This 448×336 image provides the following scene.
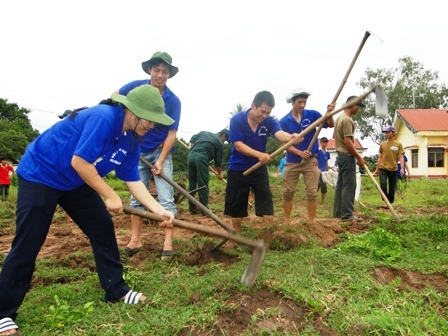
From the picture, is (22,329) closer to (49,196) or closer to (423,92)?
(49,196)

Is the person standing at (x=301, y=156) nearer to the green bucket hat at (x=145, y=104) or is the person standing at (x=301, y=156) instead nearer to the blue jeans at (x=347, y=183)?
the blue jeans at (x=347, y=183)

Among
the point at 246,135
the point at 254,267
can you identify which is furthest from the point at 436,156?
the point at 254,267

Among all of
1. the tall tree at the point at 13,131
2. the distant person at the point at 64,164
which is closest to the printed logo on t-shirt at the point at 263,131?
the distant person at the point at 64,164

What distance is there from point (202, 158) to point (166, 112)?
3166 millimetres

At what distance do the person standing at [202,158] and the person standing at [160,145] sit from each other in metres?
2.78

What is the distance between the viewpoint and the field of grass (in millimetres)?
2346

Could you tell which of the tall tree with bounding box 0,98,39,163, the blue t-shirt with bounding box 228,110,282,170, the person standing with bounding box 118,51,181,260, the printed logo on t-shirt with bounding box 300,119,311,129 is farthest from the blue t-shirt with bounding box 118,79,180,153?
the tall tree with bounding box 0,98,39,163

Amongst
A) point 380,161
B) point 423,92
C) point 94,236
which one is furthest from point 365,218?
point 423,92

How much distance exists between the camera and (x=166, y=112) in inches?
162

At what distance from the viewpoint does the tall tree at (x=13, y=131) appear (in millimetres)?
27303

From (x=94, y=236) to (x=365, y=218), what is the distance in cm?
440

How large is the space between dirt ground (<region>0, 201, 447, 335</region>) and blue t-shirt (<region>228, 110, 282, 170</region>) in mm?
800

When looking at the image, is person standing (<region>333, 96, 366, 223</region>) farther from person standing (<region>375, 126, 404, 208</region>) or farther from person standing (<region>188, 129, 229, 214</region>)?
person standing (<region>188, 129, 229, 214</region>)

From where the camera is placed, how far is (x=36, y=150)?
261 centimetres
